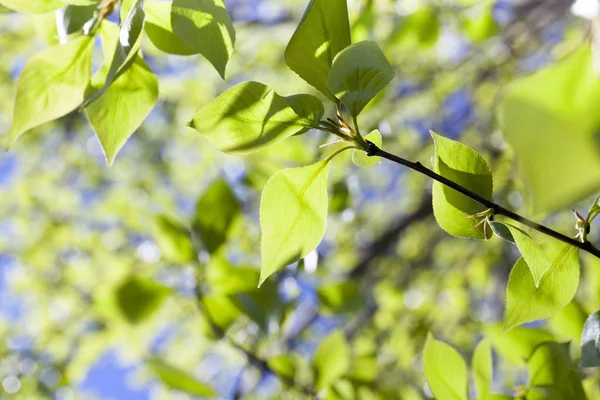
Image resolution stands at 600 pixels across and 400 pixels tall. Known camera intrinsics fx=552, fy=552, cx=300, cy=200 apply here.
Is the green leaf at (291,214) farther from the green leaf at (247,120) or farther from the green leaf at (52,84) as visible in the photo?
the green leaf at (52,84)

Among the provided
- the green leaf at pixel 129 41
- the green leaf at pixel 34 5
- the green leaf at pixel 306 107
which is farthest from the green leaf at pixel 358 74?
the green leaf at pixel 34 5

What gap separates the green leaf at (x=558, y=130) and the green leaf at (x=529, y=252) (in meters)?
0.15

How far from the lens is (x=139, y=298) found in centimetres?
60

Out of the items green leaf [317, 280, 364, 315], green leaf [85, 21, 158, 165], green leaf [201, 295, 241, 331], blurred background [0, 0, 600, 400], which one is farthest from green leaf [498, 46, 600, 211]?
green leaf [317, 280, 364, 315]

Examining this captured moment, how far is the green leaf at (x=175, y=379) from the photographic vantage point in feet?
1.87

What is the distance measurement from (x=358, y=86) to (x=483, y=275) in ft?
5.46

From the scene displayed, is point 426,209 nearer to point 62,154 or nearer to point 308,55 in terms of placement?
point 308,55

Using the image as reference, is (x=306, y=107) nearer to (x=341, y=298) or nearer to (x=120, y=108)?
(x=120, y=108)

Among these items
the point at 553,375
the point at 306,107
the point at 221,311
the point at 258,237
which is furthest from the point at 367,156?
the point at 258,237

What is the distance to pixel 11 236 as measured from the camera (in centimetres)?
294

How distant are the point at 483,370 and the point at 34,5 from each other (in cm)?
45

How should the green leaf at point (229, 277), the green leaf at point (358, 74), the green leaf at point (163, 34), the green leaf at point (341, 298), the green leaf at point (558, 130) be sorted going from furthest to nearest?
the green leaf at point (341, 298) → the green leaf at point (229, 277) → the green leaf at point (163, 34) → the green leaf at point (358, 74) → the green leaf at point (558, 130)

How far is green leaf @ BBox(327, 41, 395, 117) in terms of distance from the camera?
284 millimetres

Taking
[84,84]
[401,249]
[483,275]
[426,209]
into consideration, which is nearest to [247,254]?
[84,84]
